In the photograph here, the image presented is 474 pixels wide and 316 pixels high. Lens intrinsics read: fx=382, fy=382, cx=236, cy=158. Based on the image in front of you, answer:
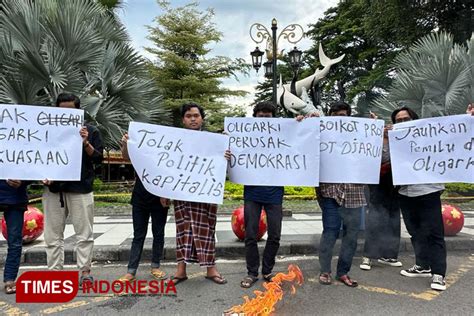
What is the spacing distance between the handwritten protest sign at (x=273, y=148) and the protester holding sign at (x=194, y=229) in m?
0.18

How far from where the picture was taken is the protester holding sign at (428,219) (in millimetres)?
3684

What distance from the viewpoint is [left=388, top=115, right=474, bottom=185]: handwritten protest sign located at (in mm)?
3775

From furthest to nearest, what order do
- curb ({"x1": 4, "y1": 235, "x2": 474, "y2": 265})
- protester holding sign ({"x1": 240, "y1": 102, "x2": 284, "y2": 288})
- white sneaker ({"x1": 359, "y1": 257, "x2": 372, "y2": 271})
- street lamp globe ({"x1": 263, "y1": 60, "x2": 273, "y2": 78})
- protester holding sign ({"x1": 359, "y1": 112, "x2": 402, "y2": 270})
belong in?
street lamp globe ({"x1": 263, "y1": 60, "x2": 273, "y2": 78})
curb ({"x1": 4, "y1": 235, "x2": 474, "y2": 265})
protester holding sign ({"x1": 359, "y1": 112, "x2": 402, "y2": 270})
white sneaker ({"x1": 359, "y1": 257, "x2": 372, "y2": 271})
protester holding sign ({"x1": 240, "y1": 102, "x2": 284, "y2": 288})

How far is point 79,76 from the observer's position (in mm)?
7441

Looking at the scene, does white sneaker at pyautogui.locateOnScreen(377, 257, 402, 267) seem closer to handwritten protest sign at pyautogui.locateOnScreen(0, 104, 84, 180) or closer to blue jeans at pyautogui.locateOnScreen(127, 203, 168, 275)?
blue jeans at pyautogui.locateOnScreen(127, 203, 168, 275)

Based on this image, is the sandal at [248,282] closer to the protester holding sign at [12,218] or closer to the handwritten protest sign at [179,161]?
the handwritten protest sign at [179,161]

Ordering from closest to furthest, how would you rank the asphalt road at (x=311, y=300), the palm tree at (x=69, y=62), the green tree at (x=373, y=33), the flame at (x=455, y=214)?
1. the asphalt road at (x=311, y=300)
2. the flame at (x=455, y=214)
3. the palm tree at (x=69, y=62)
4. the green tree at (x=373, y=33)

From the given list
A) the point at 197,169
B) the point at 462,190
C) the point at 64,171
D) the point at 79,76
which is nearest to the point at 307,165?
the point at 197,169

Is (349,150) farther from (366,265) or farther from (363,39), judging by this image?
(363,39)

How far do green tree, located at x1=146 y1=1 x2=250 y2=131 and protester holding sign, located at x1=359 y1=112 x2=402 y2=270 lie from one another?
1740 cm

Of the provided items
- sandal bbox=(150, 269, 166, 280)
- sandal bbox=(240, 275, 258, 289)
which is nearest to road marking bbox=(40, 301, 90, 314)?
sandal bbox=(150, 269, 166, 280)

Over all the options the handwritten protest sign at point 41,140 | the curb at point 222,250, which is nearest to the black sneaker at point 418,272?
the curb at point 222,250

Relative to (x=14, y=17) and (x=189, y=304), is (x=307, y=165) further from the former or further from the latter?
(x=14, y=17)

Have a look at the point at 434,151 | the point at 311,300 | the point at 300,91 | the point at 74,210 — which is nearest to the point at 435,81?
the point at 434,151
